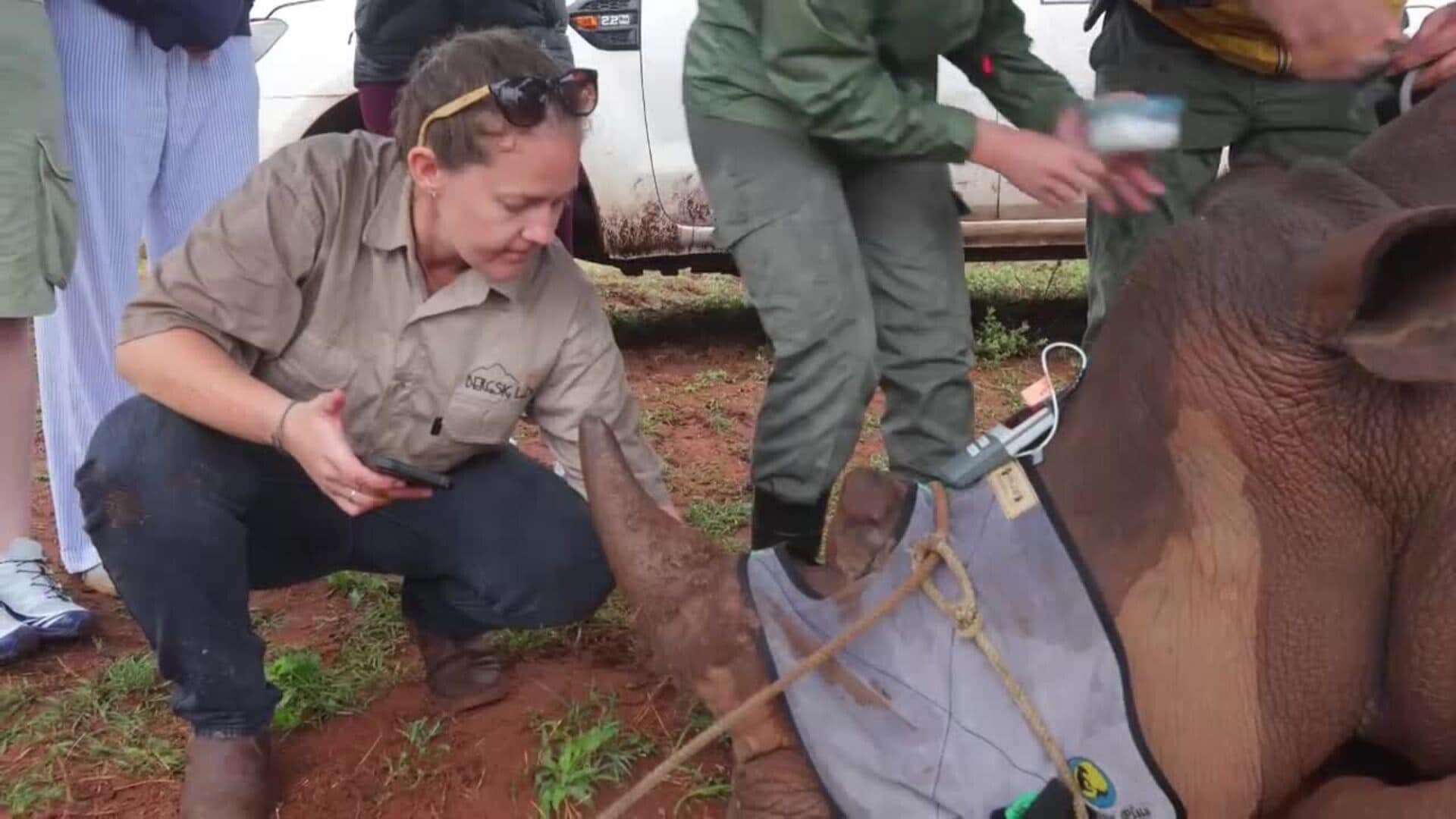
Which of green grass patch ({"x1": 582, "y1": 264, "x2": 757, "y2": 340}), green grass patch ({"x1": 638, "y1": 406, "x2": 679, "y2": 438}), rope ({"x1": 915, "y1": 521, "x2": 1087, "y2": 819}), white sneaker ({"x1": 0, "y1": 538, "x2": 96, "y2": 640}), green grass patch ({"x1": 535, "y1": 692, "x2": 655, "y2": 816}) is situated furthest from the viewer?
green grass patch ({"x1": 582, "y1": 264, "x2": 757, "y2": 340})

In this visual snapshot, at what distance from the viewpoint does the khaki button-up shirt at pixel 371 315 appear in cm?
260

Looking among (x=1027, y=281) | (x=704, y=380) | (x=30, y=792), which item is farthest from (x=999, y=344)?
(x=30, y=792)

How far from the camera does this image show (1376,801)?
5.98 ft

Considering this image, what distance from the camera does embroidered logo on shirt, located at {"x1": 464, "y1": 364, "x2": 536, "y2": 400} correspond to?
2.78 m

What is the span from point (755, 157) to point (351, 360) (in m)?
0.91

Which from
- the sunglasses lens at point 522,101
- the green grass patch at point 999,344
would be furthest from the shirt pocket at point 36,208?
the green grass patch at point 999,344

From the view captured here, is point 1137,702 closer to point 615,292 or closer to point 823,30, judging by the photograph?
point 823,30

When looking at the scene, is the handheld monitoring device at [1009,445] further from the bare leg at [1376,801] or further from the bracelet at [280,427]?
the bracelet at [280,427]

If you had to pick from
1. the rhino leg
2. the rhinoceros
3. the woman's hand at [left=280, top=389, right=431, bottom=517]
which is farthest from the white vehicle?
the rhinoceros

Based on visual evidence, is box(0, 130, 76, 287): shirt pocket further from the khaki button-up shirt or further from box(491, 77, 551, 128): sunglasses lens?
box(491, 77, 551, 128): sunglasses lens

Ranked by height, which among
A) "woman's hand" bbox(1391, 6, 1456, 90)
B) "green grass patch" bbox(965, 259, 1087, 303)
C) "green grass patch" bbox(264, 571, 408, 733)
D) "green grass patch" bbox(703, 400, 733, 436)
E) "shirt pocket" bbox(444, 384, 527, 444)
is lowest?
"green grass patch" bbox(965, 259, 1087, 303)

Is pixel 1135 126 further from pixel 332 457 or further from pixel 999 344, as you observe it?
pixel 999 344

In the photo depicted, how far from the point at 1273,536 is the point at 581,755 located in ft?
4.79

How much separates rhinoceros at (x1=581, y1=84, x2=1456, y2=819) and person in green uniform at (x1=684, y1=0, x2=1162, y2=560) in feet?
2.65
